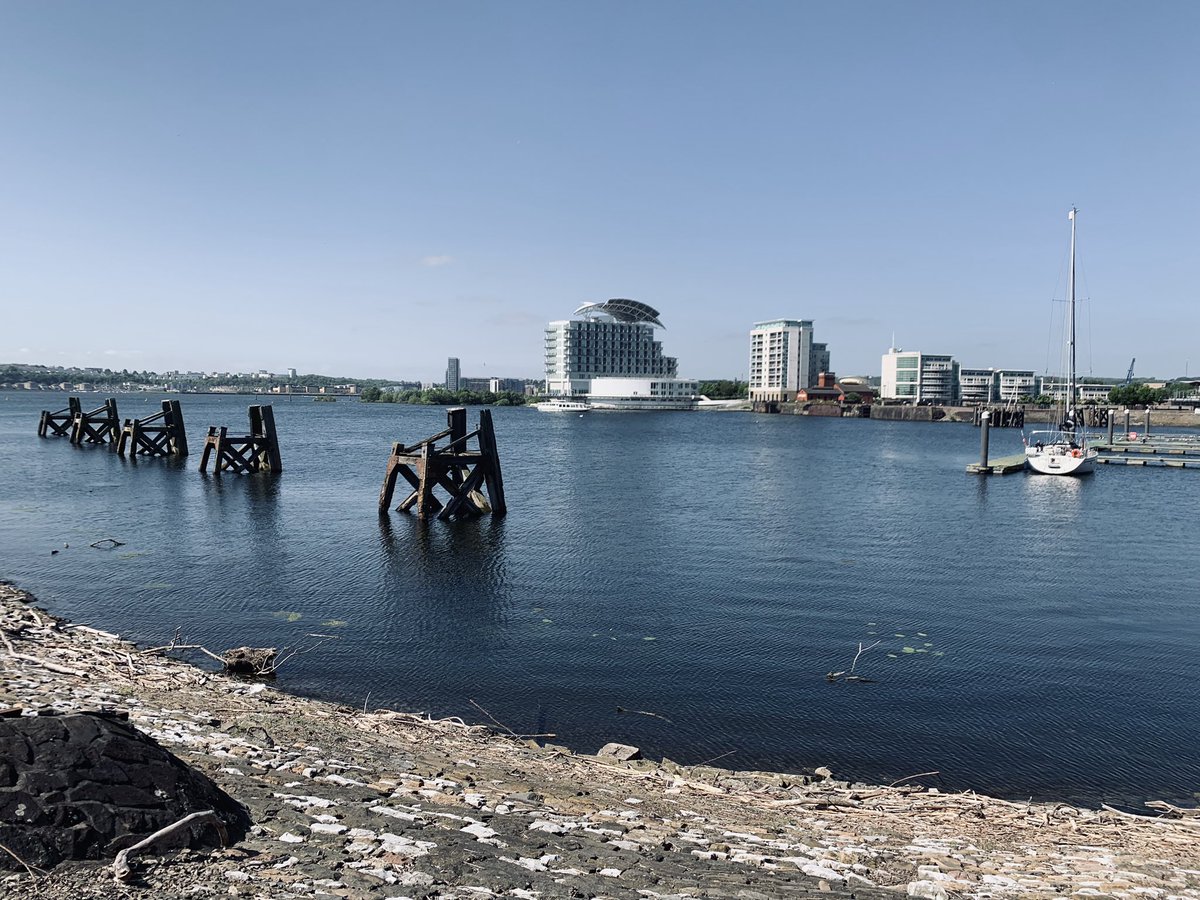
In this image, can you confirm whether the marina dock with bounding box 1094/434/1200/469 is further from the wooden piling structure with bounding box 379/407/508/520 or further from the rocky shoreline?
the rocky shoreline

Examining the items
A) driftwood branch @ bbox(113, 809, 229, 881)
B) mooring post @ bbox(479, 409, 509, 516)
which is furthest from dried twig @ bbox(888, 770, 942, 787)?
mooring post @ bbox(479, 409, 509, 516)

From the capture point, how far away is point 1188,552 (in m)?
32.9

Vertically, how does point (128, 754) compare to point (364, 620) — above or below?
above

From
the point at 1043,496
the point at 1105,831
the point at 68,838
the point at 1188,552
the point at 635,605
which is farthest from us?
the point at 1043,496

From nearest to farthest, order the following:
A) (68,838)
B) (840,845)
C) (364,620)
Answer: (68,838) → (840,845) → (364,620)

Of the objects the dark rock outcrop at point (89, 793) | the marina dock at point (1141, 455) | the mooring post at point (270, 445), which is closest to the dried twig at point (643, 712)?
the dark rock outcrop at point (89, 793)

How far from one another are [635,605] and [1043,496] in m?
40.5

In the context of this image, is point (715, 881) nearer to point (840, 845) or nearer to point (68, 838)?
point (840, 845)

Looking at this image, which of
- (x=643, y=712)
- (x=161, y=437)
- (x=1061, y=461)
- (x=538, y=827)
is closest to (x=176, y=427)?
(x=161, y=437)

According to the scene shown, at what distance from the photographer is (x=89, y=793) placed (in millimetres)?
6645

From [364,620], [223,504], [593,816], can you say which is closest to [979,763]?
[593,816]

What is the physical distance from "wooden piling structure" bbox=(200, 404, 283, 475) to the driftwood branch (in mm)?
47239

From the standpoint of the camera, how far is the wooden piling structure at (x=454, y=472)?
114ft

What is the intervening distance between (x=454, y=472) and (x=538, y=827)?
29.9 metres
